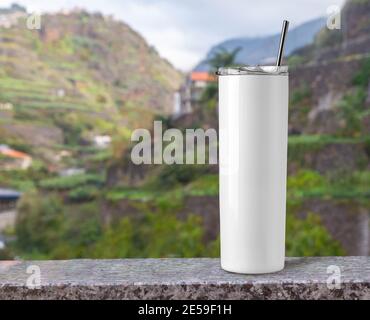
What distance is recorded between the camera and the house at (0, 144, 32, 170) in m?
6.75

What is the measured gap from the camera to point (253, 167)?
0.92 m

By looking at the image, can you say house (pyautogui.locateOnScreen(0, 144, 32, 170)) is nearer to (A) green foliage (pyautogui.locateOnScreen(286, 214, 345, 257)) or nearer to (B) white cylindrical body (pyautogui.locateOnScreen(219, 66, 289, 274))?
(A) green foliage (pyautogui.locateOnScreen(286, 214, 345, 257))

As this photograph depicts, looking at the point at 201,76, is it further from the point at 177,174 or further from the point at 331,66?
the point at 331,66

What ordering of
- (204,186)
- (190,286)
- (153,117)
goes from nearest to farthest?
(190,286) → (204,186) → (153,117)

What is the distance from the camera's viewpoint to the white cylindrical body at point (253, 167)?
2.99 feet

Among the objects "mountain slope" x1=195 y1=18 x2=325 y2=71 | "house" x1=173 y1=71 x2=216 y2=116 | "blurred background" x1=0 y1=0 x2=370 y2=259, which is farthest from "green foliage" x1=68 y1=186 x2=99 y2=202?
"mountain slope" x1=195 y1=18 x2=325 y2=71

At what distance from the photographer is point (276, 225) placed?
0.94m

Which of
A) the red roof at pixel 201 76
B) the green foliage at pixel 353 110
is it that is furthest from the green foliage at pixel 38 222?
the green foliage at pixel 353 110

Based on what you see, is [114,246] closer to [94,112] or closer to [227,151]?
[94,112]

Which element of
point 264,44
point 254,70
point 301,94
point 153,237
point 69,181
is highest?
point 264,44

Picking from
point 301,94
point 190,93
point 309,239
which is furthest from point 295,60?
point 309,239

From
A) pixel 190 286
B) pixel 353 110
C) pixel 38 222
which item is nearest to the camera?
pixel 190 286

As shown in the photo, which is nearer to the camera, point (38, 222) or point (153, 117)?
point (153, 117)

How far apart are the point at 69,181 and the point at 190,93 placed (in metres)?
1.60
